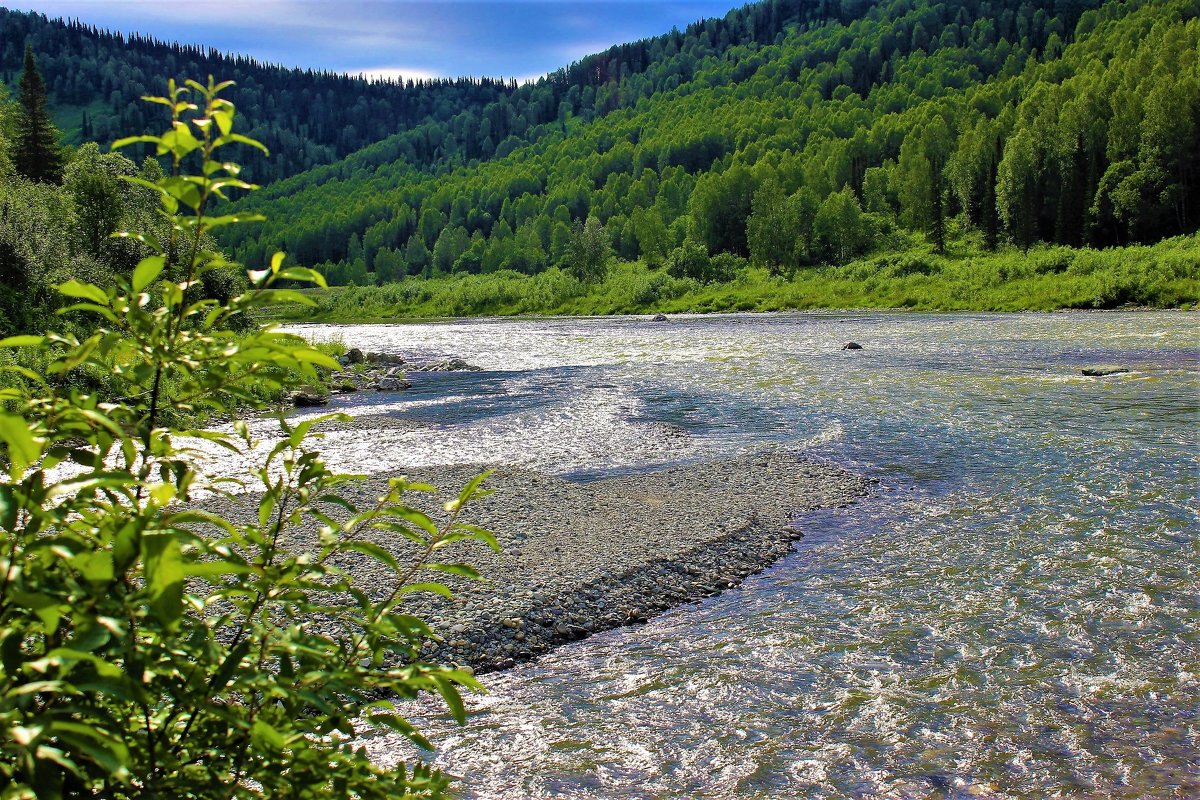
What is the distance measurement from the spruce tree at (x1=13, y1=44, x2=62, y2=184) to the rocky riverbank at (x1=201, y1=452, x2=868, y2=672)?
7128 cm

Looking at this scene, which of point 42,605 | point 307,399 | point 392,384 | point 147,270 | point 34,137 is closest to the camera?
point 42,605

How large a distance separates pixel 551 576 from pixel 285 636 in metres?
8.39

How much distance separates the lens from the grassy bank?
5869cm

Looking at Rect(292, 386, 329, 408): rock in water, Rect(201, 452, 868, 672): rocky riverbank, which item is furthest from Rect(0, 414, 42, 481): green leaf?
Rect(292, 386, 329, 408): rock in water

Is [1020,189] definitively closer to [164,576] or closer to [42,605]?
[164,576]

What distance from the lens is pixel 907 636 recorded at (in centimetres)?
898

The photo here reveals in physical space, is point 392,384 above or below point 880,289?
below

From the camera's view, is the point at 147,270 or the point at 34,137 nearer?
the point at 147,270

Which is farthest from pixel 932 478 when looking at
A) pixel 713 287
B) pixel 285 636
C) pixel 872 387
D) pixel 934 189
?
pixel 934 189

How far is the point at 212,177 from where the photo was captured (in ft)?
7.75

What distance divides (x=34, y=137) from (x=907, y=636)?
276ft

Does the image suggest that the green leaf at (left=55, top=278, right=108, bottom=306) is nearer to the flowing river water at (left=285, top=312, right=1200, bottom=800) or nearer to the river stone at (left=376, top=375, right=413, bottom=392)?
the flowing river water at (left=285, top=312, right=1200, bottom=800)

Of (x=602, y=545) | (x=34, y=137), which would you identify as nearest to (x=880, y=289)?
(x=602, y=545)

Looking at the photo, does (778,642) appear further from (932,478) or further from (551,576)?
(932,478)
